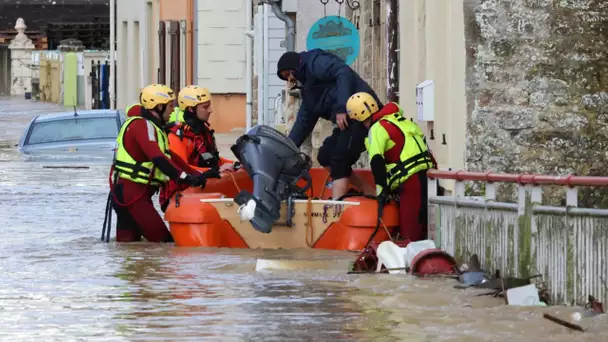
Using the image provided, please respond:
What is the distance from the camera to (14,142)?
38031 mm

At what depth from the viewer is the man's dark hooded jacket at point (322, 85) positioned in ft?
53.8

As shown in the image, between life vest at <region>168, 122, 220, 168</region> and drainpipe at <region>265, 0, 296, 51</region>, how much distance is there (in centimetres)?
1099

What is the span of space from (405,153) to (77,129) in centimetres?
1416

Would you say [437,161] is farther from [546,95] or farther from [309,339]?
[309,339]

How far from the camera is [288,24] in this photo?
27.7m

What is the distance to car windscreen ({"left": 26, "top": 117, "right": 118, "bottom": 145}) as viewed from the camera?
27.9 metres

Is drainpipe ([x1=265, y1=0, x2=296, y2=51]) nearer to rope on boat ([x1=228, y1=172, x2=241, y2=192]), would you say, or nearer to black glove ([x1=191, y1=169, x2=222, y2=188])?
rope on boat ([x1=228, y1=172, x2=241, y2=192])

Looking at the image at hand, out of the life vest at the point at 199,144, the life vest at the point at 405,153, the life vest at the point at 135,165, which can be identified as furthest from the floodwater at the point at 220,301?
the life vest at the point at 199,144

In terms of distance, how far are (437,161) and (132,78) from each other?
3452 centimetres

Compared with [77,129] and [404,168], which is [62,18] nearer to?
[77,129]

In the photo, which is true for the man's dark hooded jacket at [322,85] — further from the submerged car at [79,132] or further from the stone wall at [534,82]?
the submerged car at [79,132]

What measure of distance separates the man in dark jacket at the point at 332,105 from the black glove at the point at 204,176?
968 mm

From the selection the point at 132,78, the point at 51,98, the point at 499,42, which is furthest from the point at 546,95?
the point at 51,98

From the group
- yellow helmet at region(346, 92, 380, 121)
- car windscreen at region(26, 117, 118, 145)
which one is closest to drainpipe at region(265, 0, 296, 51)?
car windscreen at region(26, 117, 118, 145)
